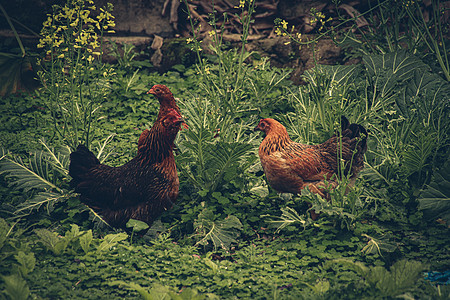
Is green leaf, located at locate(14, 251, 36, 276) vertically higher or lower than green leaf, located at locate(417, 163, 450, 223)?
higher

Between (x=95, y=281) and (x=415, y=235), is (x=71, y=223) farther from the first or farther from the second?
(x=415, y=235)

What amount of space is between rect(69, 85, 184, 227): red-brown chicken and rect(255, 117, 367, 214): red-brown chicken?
962 mm

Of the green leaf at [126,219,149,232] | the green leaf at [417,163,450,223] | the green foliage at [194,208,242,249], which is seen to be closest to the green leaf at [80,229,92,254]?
the green leaf at [126,219,149,232]

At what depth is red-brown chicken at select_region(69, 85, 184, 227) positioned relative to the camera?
3.88 meters

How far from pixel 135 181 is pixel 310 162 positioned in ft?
5.30

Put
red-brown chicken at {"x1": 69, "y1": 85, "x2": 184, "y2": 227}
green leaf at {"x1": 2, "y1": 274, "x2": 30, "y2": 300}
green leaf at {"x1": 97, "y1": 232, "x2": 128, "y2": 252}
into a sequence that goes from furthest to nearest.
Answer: red-brown chicken at {"x1": 69, "y1": 85, "x2": 184, "y2": 227}
green leaf at {"x1": 97, "y1": 232, "x2": 128, "y2": 252}
green leaf at {"x1": 2, "y1": 274, "x2": 30, "y2": 300}

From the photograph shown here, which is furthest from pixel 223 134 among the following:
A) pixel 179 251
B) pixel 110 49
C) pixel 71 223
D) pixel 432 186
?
pixel 110 49

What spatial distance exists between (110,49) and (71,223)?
3.64 meters

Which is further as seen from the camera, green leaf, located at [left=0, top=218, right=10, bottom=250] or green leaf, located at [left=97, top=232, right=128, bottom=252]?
green leaf, located at [left=97, top=232, right=128, bottom=252]

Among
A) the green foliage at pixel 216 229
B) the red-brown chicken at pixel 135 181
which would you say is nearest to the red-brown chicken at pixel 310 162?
the green foliage at pixel 216 229

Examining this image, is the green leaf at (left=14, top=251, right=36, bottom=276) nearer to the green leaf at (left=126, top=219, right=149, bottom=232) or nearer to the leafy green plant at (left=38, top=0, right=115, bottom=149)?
the green leaf at (left=126, top=219, right=149, bottom=232)

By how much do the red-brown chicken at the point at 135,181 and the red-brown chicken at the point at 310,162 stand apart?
96 centimetres

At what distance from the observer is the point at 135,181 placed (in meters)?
3.88

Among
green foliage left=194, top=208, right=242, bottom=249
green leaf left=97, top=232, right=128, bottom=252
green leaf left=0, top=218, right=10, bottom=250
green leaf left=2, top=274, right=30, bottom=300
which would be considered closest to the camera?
green leaf left=2, top=274, right=30, bottom=300
